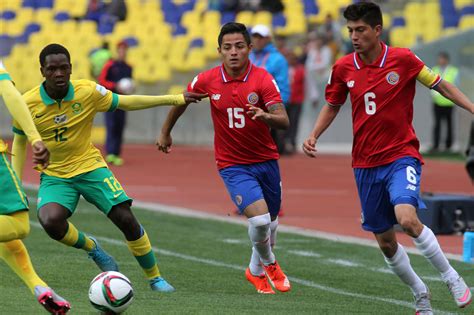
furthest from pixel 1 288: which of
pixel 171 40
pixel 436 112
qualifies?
pixel 171 40

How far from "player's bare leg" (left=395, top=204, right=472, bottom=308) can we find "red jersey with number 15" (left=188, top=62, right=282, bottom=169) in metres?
1.83

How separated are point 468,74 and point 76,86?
63.1 ft

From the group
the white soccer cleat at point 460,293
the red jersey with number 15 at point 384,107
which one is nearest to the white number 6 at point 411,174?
the red jersey with number 15 at point 384,107

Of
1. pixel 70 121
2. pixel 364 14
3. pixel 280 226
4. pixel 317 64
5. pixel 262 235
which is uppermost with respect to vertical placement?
pixel 364 14

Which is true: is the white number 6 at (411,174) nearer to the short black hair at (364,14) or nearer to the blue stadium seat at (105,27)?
the short black hair at (364,14)

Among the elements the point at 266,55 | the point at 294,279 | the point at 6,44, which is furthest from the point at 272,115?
the point at 6,44

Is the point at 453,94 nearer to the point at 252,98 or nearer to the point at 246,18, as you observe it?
the point at 252,98

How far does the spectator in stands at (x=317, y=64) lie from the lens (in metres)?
28.1

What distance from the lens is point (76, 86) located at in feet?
31.2

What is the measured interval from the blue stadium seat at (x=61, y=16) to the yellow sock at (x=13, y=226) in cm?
2440

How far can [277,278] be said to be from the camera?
33.5ft

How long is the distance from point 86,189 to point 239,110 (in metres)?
1.41

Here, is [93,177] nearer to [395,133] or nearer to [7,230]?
[7,230]

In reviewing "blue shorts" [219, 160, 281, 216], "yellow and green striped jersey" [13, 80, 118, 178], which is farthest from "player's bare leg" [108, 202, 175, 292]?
"blue shorts" [219, 160, 281, 216]
